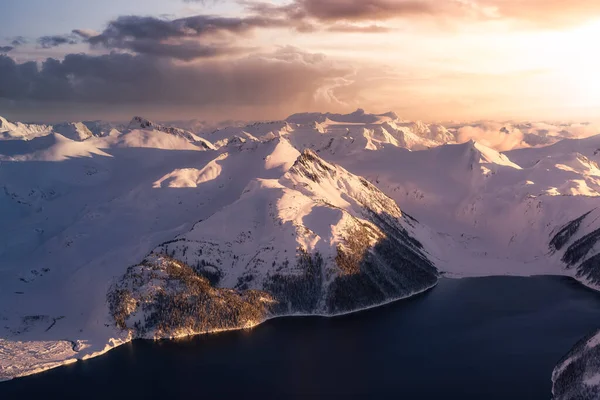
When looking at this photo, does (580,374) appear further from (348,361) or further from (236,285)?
(236,285)

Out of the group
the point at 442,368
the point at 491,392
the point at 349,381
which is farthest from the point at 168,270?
the point at 491,392

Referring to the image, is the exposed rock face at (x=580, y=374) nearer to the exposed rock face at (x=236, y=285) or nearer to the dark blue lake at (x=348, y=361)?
the dark blue lake at (x=348, y=361)

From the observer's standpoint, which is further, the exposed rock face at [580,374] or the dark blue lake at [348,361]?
the dark blue lake at [348,361]

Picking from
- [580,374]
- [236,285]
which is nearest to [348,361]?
[580,374]

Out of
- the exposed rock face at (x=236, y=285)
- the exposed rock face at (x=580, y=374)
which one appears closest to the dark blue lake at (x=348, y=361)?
the exposed rock face at (x=580, y=374)

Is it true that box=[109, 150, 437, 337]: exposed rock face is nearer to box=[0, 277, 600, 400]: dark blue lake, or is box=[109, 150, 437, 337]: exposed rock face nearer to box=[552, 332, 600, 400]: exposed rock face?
box=[0, 277, 600, 400]: dark blue lake

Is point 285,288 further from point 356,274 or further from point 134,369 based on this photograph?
point 134,369
